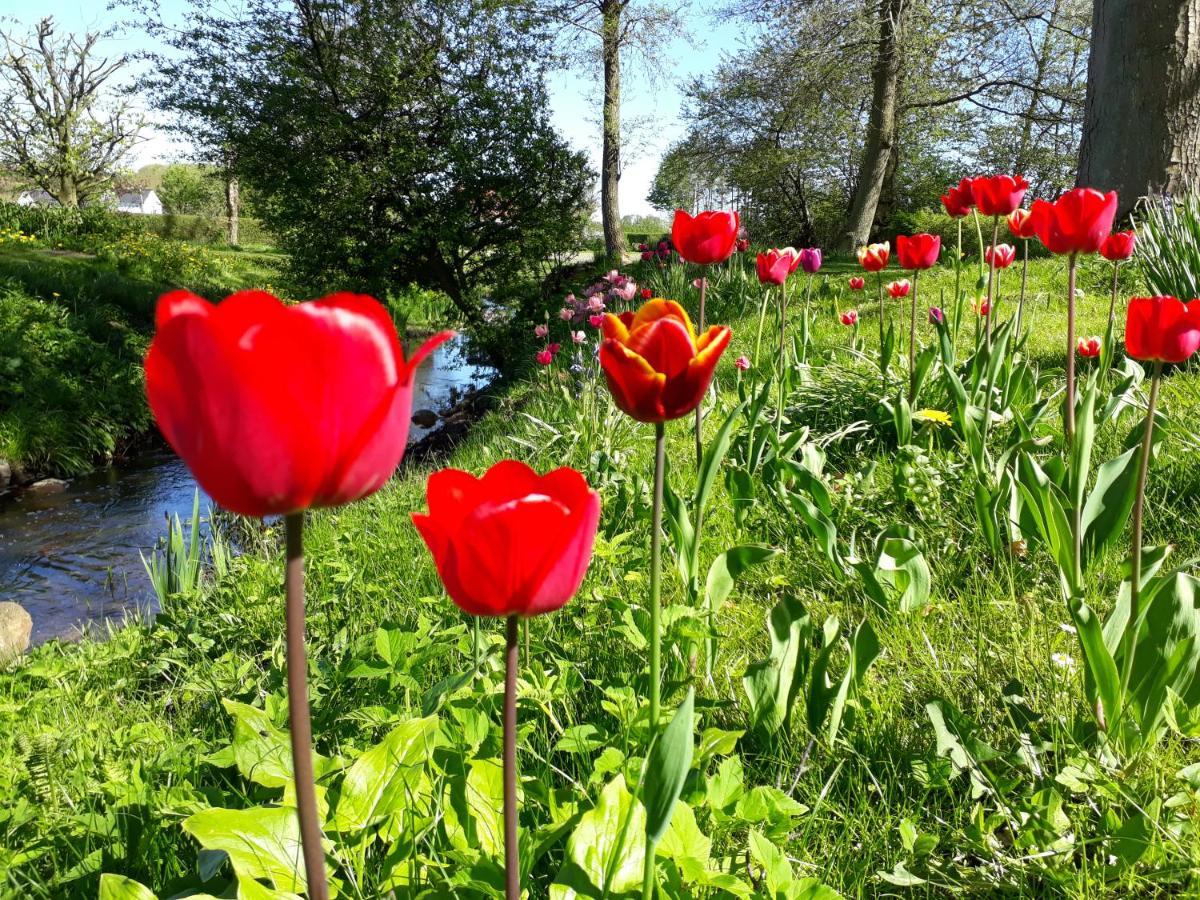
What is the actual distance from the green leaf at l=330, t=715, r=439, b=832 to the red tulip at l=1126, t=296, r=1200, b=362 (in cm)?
136

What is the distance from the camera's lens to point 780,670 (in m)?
1.37

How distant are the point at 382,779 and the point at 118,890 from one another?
30 cm

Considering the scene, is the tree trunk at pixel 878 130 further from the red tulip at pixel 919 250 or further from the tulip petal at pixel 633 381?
the tulip petal at pixel 633 381

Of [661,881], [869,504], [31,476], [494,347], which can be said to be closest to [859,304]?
[869,504]

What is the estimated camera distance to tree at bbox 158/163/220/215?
134 ft

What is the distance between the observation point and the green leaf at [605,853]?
88 cm

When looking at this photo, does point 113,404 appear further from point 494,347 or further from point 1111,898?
point 1111,898

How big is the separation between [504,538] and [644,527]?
1.94 metres

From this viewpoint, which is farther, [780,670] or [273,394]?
[780,670]

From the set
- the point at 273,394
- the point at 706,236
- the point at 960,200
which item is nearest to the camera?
the point at 273,394

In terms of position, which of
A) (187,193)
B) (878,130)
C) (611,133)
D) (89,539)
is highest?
(187,193)

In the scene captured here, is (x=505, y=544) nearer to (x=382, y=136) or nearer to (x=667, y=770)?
(x=667, y=770)

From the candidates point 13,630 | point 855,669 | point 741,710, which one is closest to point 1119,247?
point 855,669

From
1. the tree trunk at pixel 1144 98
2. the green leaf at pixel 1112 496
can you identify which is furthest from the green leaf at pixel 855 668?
the tree trunk at pixel 1144 98
